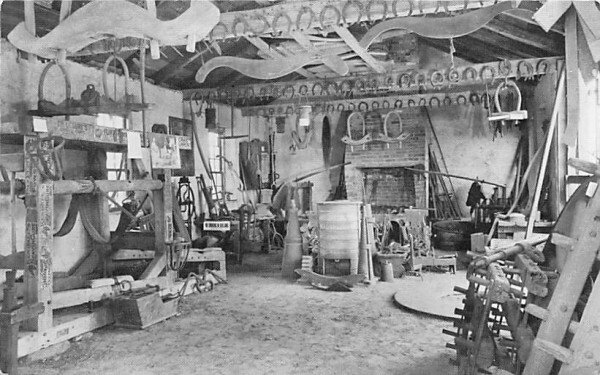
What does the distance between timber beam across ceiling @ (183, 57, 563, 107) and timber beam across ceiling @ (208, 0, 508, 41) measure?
3.70 metres

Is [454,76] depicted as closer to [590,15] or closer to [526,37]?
[526,37]

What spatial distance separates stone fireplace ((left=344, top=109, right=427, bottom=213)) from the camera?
1219cm

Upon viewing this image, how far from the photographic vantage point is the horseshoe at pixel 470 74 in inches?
327

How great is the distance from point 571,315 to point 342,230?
4.81 metres

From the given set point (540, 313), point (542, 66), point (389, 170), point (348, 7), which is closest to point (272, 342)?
point (540, 313)

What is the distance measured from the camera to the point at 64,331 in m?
4.89

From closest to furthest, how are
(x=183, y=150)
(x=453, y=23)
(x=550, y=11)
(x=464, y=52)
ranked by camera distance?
(x=550, y=11), (x=453, y=23), (x=464, y=52), (x=183, y=150)

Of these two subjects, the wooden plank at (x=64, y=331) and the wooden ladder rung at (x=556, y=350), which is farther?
the wooden plank at (x=64, y=331)

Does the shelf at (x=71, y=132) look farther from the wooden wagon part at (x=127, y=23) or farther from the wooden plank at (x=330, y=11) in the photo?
the wooden plank at (x=330, y=11)

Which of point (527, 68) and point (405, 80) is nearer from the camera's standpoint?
point (527, 68)

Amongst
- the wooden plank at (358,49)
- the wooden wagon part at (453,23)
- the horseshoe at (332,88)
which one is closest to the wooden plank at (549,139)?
the wooden plank at (358,49)

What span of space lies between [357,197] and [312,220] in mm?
4431

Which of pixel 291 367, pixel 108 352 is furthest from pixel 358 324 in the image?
pixel 108 352

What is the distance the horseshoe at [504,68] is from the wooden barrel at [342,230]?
10.5 ft
